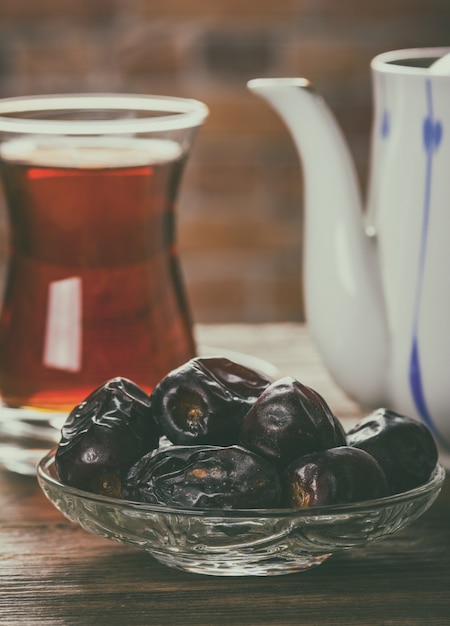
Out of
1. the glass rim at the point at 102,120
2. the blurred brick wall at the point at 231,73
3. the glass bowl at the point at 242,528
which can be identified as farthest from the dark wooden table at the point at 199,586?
the blurred brick wall at the point at 231,73

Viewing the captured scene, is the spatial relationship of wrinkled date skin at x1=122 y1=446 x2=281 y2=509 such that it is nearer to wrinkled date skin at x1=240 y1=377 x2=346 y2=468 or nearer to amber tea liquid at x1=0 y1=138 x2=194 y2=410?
wrinkled date skin at x1=240 y1=377 x2=346 y2=468

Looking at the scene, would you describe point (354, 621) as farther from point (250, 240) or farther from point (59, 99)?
point (250, 240)

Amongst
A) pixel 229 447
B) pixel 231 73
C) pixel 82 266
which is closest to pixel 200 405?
pixel 229 447

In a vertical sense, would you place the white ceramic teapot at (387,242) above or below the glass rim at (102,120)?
below

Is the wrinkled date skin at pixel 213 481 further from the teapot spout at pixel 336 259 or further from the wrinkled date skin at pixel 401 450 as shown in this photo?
the teapot spout at pixel 336 259

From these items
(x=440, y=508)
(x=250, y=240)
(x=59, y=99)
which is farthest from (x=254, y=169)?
(x=440, y=508)

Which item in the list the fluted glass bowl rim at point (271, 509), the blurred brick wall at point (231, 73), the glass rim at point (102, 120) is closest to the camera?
the fluted glass bowl rim at point (271, 509)
